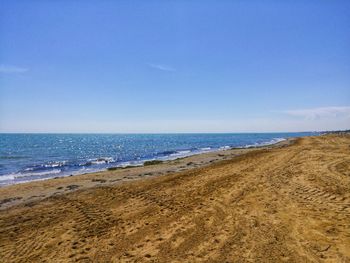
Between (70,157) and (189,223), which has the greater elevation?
(189,223)

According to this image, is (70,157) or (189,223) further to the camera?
(70,157)

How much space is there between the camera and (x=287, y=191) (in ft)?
38.3

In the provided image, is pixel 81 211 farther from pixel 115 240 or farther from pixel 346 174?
pixel 346 174

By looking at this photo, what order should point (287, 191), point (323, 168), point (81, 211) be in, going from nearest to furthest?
point (81, 211), point (287, 191), point (323, 168)

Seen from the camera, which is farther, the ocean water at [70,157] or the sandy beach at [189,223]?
the ocean water at [70,157]

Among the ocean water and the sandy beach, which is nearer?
the sandy beach

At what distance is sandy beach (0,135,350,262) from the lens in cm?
650

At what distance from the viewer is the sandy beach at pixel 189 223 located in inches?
256

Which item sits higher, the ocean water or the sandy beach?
the sandy beach

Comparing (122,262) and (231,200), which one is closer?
(122,262)

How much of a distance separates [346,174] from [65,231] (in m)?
13.7

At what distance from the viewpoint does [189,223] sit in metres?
8.49

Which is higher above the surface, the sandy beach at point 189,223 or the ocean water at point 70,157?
the sandy beach at point 189,223

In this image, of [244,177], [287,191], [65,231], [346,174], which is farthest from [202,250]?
[346,174]
